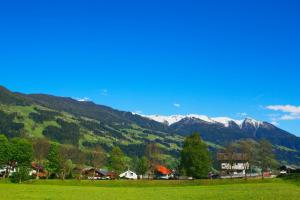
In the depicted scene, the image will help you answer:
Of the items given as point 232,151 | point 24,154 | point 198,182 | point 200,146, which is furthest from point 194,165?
point 24,154

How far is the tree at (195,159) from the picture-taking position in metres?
145

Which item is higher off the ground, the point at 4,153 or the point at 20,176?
the point at 4,153

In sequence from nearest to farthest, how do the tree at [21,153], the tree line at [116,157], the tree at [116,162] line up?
the tree line at [116,157] < the tree at [21,153] < the tree at [116,162]

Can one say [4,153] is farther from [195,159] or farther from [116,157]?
[195,159]

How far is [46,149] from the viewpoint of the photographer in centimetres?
18375

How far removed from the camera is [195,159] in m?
145

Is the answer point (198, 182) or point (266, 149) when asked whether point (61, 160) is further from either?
point (266, 149)

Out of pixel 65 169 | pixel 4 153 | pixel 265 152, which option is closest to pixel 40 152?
pixel 65 169

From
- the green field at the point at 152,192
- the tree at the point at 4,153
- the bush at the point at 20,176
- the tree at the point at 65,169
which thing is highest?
the tree at the point at 4,153

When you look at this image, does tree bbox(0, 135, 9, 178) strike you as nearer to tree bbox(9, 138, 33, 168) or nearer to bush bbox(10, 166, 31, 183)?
tree bbox(9, 138, 33, 168)

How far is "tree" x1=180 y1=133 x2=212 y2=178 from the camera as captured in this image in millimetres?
144625

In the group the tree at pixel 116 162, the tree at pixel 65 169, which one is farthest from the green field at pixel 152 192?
the tree at pixel 116 162

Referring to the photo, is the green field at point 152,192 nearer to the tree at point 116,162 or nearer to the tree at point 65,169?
the tree at point 65,169

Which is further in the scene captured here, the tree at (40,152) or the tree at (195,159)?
the tree at (40,152)
